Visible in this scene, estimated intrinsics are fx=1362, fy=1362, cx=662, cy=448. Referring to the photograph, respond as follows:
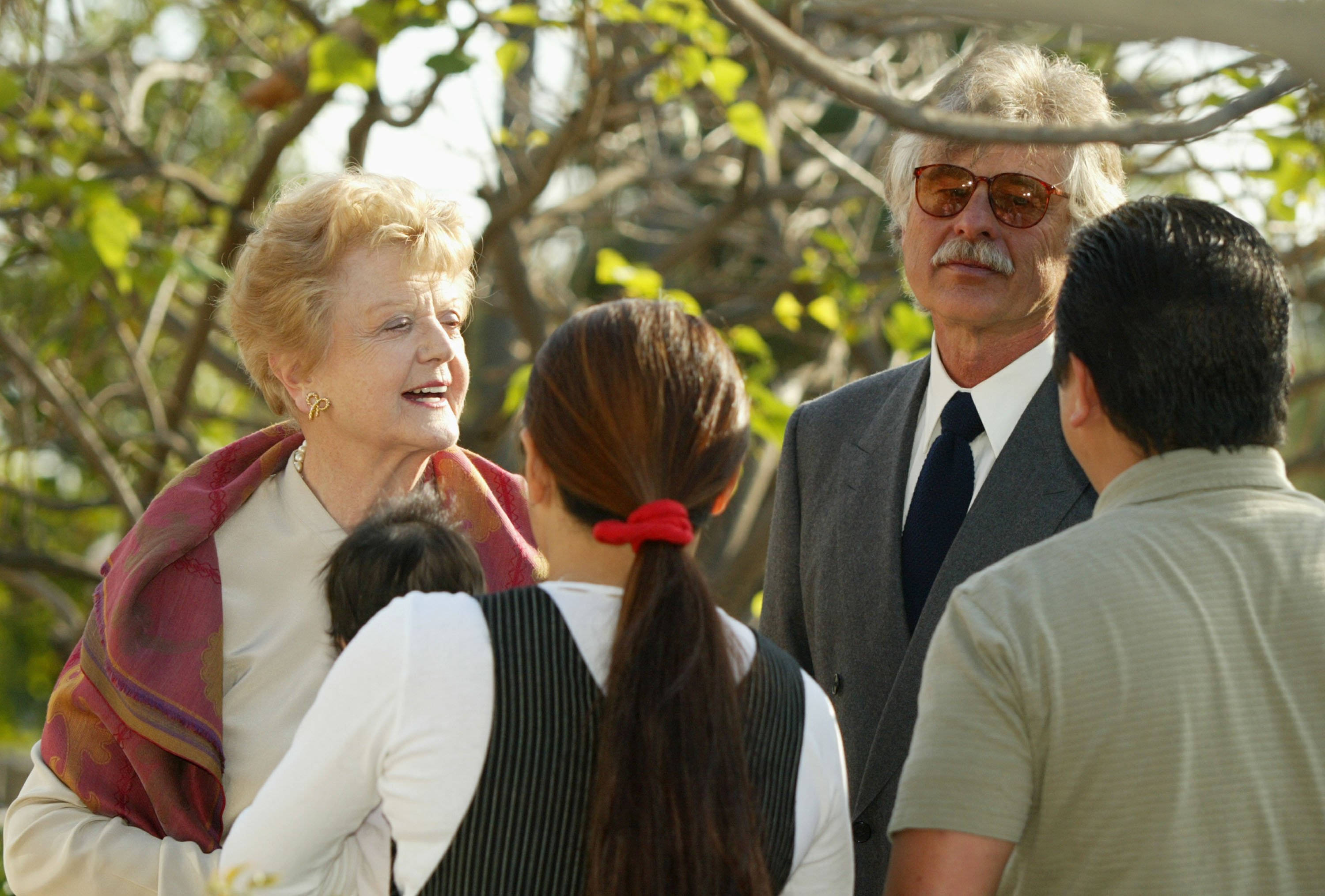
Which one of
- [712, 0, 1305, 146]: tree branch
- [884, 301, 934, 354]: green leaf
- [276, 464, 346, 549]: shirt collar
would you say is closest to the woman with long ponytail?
[712, 0, 1305, 146]: tree branch

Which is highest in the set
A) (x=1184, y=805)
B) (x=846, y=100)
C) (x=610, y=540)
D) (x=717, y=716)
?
(x=846, y=100)

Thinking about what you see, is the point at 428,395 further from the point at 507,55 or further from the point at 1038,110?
the point at 507,55

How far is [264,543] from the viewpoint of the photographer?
236 centimetres

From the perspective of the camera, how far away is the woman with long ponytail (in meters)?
1.40

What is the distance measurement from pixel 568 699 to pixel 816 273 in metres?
3.67

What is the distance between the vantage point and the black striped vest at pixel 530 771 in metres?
1.40

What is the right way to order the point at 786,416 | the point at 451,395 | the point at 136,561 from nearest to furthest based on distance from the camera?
the point at 136,561 → the point at 451,395 → the point at 786,416

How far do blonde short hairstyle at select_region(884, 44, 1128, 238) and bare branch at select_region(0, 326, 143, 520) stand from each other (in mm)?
3115

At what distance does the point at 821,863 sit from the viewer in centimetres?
157

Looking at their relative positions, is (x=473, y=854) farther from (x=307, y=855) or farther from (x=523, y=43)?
(x=523, y=43)

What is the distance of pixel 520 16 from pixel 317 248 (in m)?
2.12

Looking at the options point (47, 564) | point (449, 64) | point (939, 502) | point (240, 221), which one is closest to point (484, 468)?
point (939, 502)

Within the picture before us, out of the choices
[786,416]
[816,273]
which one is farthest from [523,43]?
[786,416]

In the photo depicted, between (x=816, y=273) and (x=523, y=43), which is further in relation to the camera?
(x=523, y=43)
